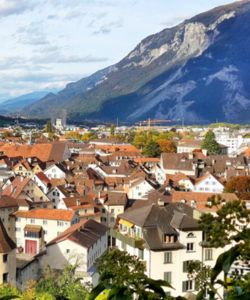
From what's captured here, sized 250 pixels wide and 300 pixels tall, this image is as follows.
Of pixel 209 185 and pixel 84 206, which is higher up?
pixel 84 206

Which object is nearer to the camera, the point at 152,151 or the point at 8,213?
the point at 8,213

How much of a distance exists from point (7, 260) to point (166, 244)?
7.24 metres

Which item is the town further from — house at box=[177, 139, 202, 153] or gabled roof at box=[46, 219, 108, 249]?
house at box=[177, 139, 202, 153]

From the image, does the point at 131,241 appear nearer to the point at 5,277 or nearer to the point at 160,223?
the point at 160,223

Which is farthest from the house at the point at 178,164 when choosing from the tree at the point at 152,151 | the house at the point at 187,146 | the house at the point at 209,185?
the house at the point at 187,146

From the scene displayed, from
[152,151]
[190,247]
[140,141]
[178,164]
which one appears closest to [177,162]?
[178,164]

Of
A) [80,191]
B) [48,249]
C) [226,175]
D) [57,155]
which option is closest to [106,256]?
[48,249]

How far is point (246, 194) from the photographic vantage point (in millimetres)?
42594

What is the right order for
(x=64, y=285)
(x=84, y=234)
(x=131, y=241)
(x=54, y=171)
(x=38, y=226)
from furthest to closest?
(x=54, y=171) < (x=38, y=226) < (x=84, y=234) < (x=64, y=285) < (x=131, y=241)

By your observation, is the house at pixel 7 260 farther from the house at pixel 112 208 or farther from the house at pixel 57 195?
the house at pixel 57 195

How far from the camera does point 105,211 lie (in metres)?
39.3

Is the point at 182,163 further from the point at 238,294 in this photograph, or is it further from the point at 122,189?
the point at 238,294

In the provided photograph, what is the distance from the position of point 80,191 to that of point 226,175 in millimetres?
19162

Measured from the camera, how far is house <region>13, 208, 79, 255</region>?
33.2 metres
